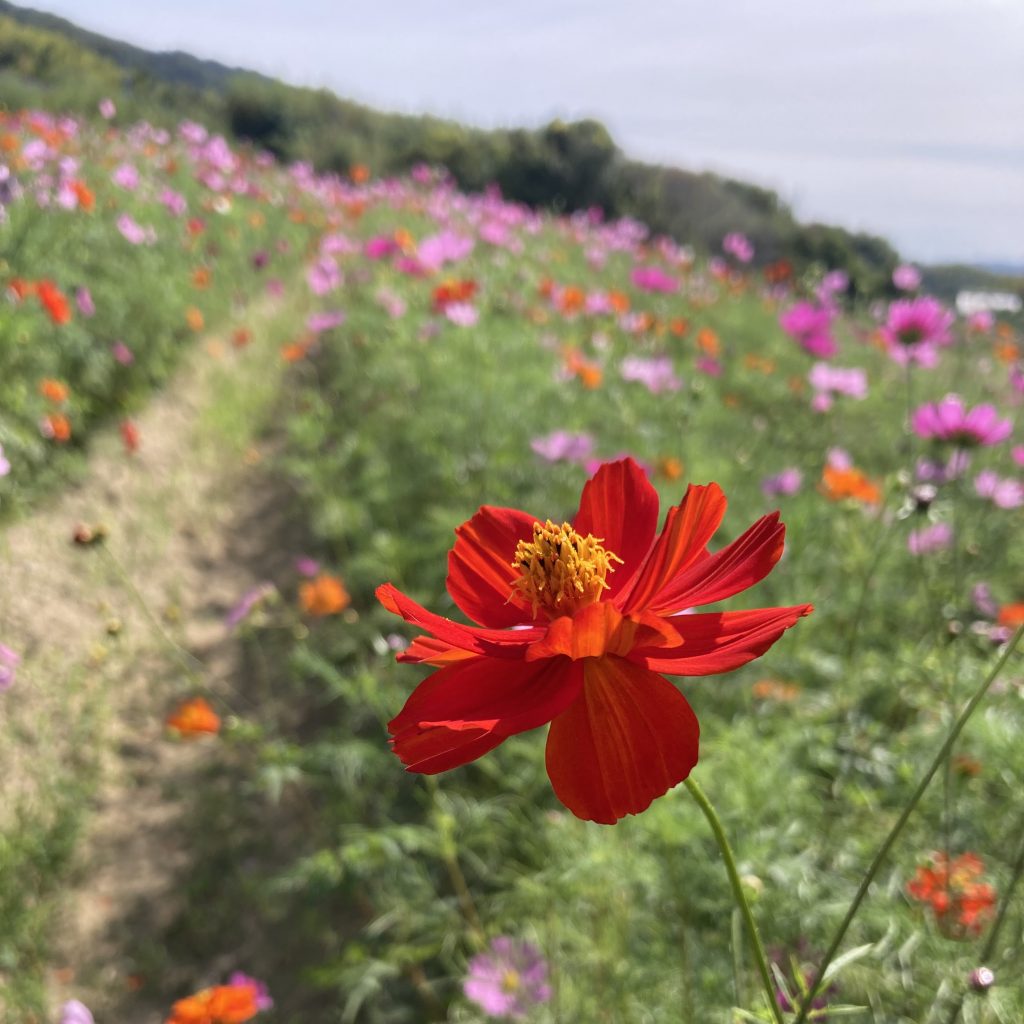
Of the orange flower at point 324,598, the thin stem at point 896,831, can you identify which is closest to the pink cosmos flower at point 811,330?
the orange flower at point 324,598

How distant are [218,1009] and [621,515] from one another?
103cm

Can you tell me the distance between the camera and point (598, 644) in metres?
0.50

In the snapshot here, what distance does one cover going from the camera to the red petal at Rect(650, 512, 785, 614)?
1.67 feet

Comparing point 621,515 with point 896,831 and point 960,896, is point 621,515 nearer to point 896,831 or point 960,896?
point 896,831

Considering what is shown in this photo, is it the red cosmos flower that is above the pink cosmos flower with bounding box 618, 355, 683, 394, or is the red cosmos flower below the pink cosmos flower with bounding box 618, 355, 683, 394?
below

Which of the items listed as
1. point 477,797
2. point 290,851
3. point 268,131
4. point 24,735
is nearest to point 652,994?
point 477,797

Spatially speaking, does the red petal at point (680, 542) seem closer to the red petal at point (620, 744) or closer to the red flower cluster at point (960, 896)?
the red petal at point (620, 744)

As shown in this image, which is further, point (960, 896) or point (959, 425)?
point (959, 425)

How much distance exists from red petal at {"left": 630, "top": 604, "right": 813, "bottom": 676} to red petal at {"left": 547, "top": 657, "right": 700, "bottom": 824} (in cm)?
1

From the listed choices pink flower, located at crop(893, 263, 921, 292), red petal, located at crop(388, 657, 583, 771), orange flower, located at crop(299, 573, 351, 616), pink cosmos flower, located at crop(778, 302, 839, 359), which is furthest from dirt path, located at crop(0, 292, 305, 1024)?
pink flower, located at crop(893, 263, 921, 292)

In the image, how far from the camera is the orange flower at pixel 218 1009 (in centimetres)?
115

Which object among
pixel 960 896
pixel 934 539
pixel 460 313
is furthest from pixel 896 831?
pixel 460 313

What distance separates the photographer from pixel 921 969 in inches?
41.8

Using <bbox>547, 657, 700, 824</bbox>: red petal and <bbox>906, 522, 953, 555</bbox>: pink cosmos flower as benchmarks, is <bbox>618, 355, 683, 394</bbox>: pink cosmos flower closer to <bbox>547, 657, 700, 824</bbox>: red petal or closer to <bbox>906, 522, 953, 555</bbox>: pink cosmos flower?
<bbox>906, 522, 953, 555</bbox>: pink cosmos flower
